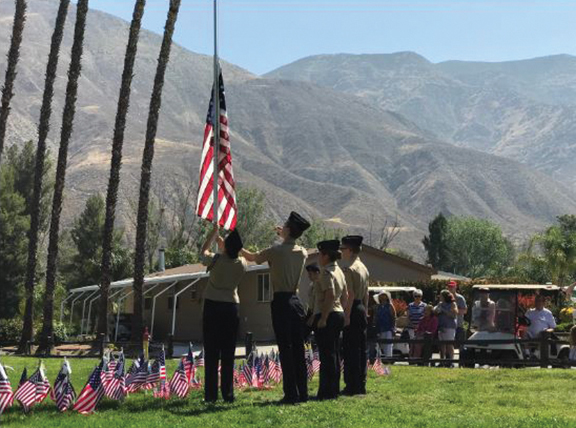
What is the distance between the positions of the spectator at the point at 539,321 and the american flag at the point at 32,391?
Result: 11.4 metres

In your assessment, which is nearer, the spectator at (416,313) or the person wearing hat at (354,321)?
the person wearing hat at (354,321)

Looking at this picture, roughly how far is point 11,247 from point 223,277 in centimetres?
5169

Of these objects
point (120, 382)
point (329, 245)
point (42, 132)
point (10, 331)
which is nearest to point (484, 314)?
point (329, 245)

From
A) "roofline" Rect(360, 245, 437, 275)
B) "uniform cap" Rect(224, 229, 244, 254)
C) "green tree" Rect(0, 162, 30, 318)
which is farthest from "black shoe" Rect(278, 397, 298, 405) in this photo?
"green tree" Rect(0, 162, 30, 318)

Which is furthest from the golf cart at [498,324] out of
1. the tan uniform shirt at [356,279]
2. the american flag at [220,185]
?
the tan uniform shirt at [356,279]

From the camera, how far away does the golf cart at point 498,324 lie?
64.8 feet

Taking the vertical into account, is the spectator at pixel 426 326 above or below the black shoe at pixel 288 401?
above

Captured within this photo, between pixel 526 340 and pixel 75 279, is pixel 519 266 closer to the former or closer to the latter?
pixel 75 279

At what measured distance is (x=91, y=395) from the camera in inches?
457

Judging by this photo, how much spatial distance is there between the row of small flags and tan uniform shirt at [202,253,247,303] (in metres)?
1.67

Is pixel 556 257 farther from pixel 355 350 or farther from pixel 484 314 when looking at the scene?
pixel 355 350

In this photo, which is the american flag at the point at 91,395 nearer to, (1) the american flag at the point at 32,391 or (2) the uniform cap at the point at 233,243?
(1) the american flag at the point at 32,391

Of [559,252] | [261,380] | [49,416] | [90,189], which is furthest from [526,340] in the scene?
[90,189]

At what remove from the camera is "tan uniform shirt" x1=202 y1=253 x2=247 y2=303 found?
11.8 metres
